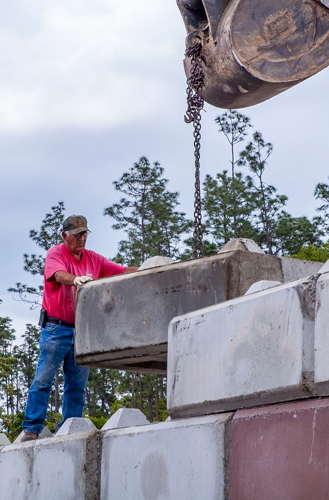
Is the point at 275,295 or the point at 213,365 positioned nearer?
the point at 275,295

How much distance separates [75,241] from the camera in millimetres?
4961

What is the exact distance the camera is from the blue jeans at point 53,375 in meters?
4.65

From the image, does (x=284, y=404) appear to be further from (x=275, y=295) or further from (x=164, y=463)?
(x=164, y=463)

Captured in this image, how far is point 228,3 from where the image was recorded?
398 cm

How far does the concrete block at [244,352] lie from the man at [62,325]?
60.8 inches

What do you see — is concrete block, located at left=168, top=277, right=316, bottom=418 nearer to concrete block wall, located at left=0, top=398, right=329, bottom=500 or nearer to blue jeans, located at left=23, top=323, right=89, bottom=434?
concrete block wall, located at left=0, top=398, right=329, bottom=500

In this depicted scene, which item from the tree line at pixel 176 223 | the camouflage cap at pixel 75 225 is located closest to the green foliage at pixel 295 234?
the tree line at pixel 176 223

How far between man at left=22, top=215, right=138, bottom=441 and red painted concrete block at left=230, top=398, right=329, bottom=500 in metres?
2.03

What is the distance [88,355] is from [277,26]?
2.06 meters

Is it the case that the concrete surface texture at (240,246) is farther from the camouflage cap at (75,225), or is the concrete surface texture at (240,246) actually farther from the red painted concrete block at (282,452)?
the camouflage cap at (75,225)

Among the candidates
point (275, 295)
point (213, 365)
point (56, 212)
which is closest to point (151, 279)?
point (213, 365)

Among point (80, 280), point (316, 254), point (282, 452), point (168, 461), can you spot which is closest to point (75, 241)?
point (80, 280)

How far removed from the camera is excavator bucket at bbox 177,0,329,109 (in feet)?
12.8

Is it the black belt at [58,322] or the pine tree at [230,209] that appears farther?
the pine tree at [230,209]
